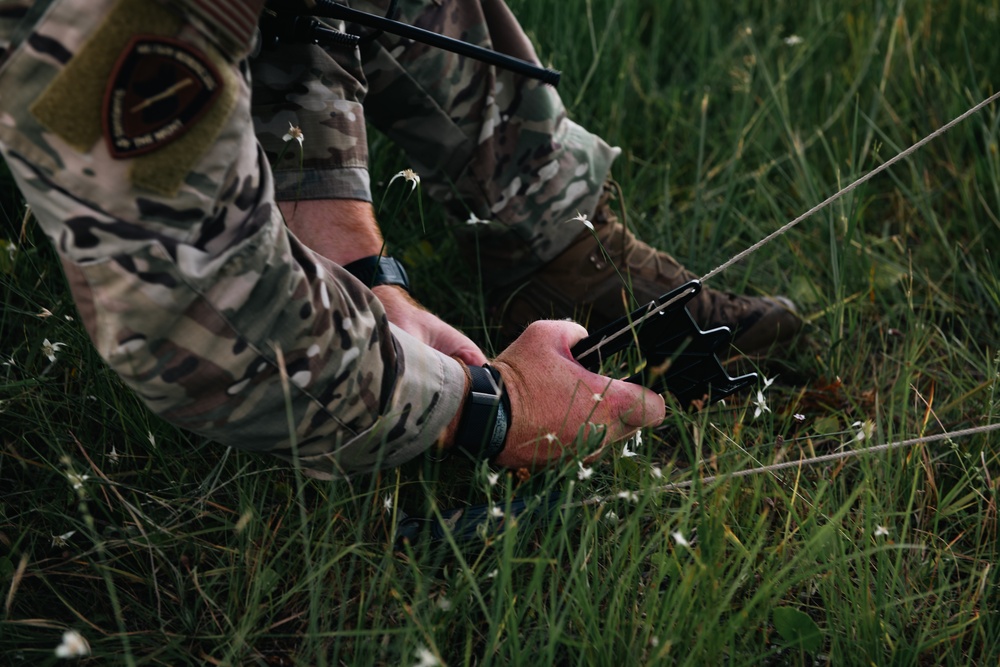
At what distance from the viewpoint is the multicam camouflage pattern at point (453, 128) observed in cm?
131

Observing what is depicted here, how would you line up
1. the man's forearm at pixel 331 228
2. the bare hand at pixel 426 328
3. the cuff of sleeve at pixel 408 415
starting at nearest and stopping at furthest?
1. the cuff of sleeve at pixel 408 415
2. the bare hand at pixel 426 328
3. the man's forearm at pixel 331 228

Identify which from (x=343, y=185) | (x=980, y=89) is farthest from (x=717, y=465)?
(x=980, y=89)

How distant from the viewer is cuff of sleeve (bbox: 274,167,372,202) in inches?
52.1

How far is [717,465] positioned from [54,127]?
899 millimetres

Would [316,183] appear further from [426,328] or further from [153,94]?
[153,94]

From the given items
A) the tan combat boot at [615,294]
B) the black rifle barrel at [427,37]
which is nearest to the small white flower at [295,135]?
the black rifle barrel at [427,37]

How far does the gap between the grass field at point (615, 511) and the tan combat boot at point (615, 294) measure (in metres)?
0.08

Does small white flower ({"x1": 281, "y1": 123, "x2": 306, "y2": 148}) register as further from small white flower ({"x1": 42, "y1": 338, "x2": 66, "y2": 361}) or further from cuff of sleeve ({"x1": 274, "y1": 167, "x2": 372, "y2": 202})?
small white flower ({"x1": 42, "y1": 338, "x2": 66, "y2": 361})

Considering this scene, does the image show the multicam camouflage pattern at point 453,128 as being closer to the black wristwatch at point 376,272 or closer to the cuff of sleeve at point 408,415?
the black wristwatch at point 376,272

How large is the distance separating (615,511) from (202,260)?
1.99ft

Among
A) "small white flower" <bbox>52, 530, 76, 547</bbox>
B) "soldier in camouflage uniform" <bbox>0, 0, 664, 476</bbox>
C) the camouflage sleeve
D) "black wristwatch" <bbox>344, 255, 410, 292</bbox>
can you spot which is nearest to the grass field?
"small white flower" <bbox>52, 530, 76, 547</bbox>

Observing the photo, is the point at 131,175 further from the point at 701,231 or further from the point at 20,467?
the point at 701,231

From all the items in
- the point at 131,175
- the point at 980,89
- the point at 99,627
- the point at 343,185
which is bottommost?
the point at 99,627

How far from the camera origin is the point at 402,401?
997 mm
